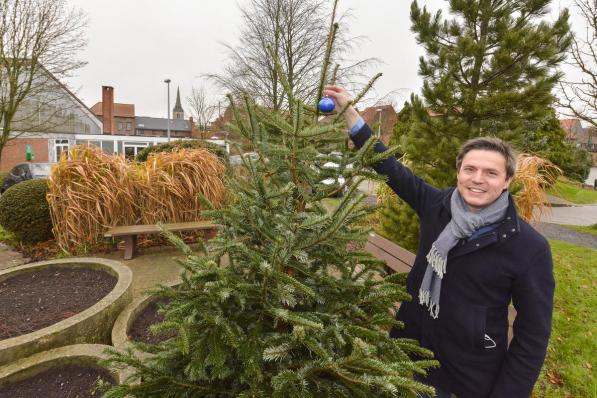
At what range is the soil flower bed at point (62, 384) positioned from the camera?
2129 mm

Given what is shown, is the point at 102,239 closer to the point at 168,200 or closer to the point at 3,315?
the point at 168,200

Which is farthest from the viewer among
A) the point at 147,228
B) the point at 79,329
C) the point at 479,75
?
the point at 147,228

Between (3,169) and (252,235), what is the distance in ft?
109

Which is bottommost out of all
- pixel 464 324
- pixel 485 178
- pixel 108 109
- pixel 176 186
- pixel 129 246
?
pixel 129 246

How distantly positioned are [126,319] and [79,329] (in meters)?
0.35

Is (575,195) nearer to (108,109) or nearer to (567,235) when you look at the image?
(567,235)

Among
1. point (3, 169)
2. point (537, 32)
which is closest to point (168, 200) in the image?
point (537, 32)

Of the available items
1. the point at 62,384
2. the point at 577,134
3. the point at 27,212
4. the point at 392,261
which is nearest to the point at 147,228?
the point at 27,212

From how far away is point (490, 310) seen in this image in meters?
1.71

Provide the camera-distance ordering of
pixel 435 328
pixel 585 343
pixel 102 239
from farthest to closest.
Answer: pixel 102 239, pixel 585 343, pixel 435 328

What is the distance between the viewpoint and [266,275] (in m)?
1.26

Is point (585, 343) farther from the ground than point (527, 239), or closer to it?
closer to it

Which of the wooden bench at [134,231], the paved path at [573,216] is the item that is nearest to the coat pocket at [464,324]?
the wooden bench at [134,231]

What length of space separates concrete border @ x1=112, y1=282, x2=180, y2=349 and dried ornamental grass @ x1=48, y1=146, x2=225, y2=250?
2304 millimetres
